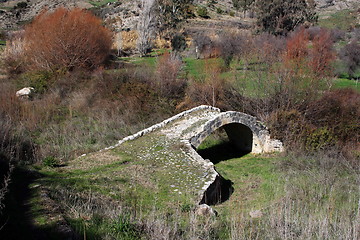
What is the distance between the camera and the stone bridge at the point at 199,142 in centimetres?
1009

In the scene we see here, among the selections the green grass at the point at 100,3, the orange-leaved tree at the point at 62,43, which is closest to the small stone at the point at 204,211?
the orange-leaved tree at the point at 62,43

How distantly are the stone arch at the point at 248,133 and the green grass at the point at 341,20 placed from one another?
40.0 metres

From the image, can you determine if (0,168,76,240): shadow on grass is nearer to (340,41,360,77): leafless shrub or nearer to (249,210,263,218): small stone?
(249,210,263,218): small stone

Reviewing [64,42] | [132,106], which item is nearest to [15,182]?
[132,106]

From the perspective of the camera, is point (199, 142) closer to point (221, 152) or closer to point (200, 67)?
point (221, 152)

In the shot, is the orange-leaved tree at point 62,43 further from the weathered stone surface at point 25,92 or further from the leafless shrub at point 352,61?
the leafless shrub at point 352,61

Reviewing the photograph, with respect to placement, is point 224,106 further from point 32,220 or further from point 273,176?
point 32,220

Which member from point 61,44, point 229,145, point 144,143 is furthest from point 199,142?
point 61,44

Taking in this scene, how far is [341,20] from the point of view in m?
54.2

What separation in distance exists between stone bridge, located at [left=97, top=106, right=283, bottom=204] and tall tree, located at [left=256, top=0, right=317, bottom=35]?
26.0 meters

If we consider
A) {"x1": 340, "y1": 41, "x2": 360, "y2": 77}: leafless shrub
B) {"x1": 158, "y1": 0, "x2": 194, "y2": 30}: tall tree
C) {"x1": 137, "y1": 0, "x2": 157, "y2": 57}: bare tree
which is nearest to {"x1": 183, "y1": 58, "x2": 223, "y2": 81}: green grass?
{"x1": 137, "y1": 0, "x2": 157, "y2": 57}: bare tree

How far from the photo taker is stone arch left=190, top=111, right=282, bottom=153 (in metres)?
14.5

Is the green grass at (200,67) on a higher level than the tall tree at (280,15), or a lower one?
lower

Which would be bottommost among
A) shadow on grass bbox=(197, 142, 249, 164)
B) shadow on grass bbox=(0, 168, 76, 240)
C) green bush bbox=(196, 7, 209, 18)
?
shadow on grass bbox=(197, 142, 249, 164)
